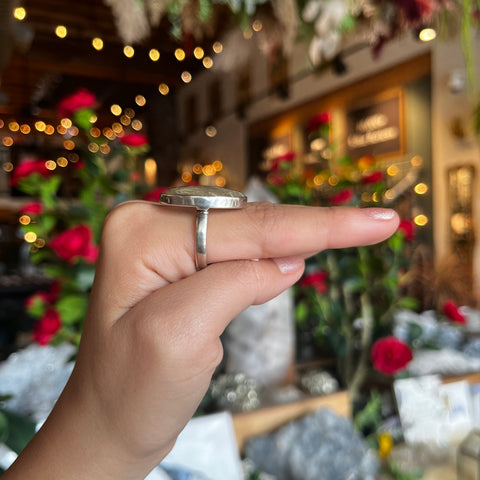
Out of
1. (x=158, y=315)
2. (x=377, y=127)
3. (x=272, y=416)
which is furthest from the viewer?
(x=377, y=127)

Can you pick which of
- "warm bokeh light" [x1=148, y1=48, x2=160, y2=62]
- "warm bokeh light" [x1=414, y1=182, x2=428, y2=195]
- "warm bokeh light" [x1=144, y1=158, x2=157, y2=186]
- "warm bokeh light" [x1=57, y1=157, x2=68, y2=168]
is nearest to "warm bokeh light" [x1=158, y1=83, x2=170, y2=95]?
"warm bokeh light" [x1=148, y1=48, x2=160, y2=62]

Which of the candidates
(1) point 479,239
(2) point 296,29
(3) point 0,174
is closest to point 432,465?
(2) point 296,29

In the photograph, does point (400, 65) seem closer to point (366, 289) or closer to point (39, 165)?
point (366, 289)

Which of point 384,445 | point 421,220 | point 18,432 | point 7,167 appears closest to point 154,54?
point 7,167

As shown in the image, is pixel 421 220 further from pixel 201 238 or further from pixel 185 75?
pixel 185 75

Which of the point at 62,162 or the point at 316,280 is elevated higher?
the point at 62,162

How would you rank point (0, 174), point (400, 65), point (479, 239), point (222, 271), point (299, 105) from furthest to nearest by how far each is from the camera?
point (0, 174) → point (299, 105) → point (400, 65) → point (479, 239) → point (222, 271)
